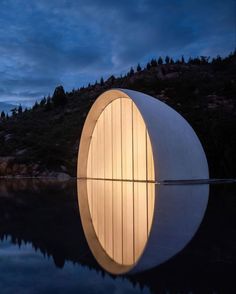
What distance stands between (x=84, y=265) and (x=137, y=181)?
1536 centimetres

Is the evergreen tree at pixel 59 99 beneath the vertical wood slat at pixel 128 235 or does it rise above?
above

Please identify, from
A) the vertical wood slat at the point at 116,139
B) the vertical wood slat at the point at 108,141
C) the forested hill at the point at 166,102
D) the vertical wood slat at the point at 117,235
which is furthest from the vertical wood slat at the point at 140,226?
the forested hill at the point at 166,102

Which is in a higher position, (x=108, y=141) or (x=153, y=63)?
(x=153, y=63)

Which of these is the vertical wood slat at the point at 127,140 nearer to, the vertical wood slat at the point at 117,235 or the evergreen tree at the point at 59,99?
the vertical wood slat at the point at 117,235

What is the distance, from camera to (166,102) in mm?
38312

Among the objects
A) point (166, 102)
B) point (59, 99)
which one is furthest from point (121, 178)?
point (59, 99)

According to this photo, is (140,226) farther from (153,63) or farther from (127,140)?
(153,63)

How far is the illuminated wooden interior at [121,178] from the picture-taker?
6011mm

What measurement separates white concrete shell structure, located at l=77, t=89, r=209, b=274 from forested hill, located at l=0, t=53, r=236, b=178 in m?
5.41

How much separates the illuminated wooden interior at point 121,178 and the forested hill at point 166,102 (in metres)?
5.45

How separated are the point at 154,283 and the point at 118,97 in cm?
1875

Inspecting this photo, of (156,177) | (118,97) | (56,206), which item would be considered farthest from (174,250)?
(118,97)

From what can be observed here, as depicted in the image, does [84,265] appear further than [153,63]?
No

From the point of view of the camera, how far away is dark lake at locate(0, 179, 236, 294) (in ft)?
11.2
